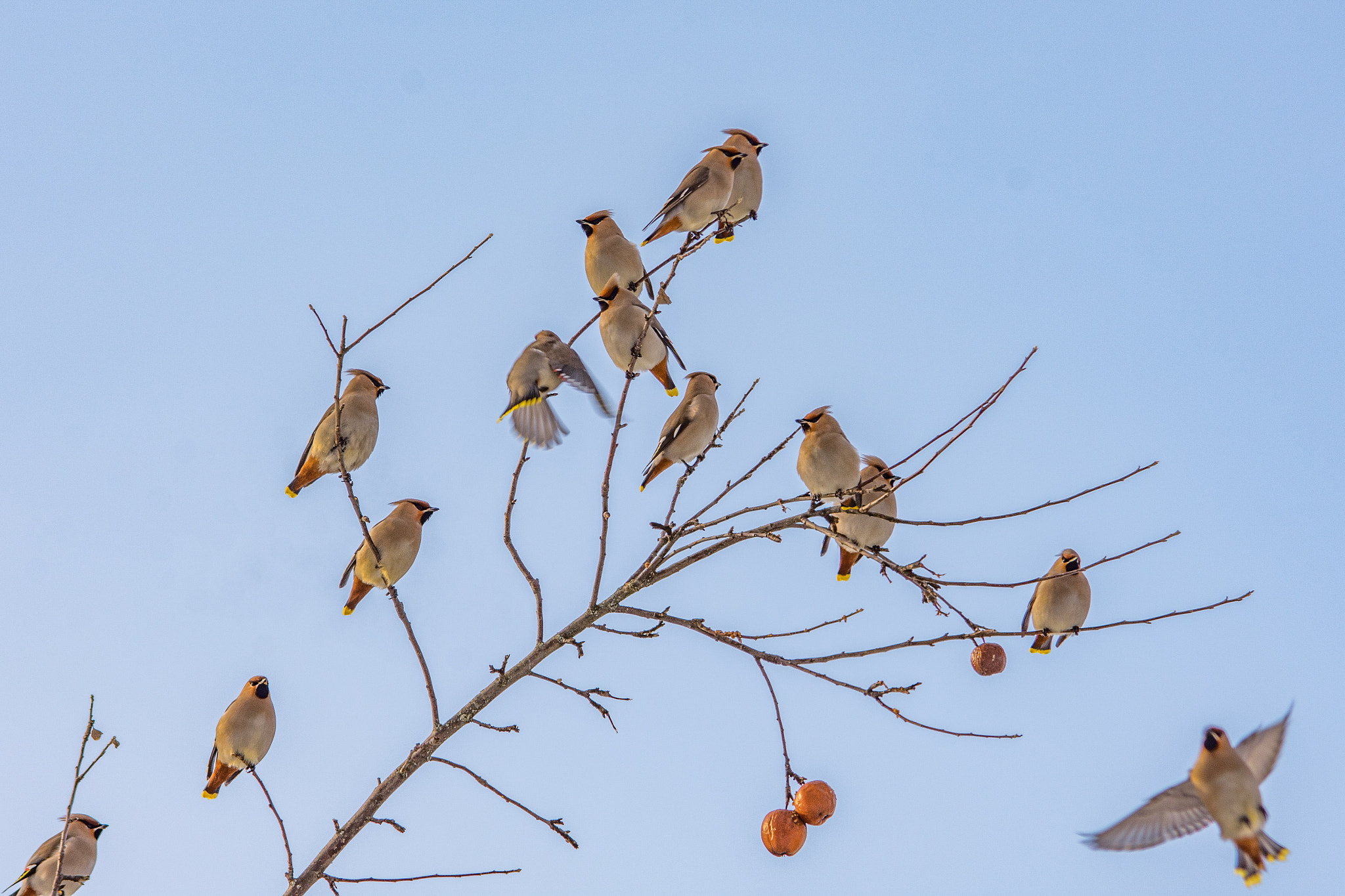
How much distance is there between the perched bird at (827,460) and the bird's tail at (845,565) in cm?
48

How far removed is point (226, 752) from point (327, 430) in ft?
4.52

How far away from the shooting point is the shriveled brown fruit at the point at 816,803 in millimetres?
4031

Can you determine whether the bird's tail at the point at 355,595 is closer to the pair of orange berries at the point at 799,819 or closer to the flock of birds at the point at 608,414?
the flock of birds at the point at 608,414

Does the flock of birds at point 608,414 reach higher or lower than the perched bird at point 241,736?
higher

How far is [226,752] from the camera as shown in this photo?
16.0 ft

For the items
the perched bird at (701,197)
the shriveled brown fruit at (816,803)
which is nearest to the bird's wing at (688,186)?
the perched bird at (701,197)

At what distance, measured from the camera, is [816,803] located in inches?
159

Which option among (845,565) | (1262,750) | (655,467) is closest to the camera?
(1262,750)

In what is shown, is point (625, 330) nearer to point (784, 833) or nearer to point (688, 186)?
point (688, 186)

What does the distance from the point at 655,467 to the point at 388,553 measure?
1.16 metres

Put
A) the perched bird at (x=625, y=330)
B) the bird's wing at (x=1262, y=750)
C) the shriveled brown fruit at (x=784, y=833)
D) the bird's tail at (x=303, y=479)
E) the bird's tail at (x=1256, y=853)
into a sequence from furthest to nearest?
the bird's tail at (x=303, y=479), the perched bird at (x=625, y=330), the shriveled brown fruit at (x=784, y=833), the bird's wing at (x=1262, y=750), the bird's tail at (x=1256, y=853)

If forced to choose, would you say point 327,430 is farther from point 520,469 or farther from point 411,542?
point 520,469

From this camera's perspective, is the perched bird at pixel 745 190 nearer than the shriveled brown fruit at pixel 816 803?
No

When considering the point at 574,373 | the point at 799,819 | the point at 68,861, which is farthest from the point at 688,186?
the point at 68,861
